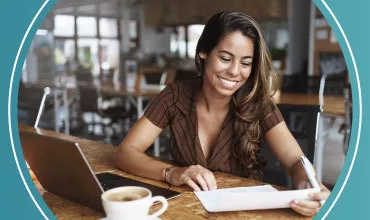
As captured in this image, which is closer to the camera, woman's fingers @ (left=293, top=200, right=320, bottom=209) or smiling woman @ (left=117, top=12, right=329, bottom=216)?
woman's fingers @ (left=293, top=200, right=320, bottom=209)

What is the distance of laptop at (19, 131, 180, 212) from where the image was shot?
862 mm

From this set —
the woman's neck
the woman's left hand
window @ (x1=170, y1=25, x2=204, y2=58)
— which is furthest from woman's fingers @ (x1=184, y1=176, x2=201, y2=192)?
window @ (x1=170, y1=25, x2=204, y2=58)

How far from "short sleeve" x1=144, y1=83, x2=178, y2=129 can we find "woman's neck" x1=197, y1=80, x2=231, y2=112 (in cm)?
13

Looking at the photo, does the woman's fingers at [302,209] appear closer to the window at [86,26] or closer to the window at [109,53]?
the window at [109,53]

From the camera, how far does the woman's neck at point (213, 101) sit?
1621 millimetres

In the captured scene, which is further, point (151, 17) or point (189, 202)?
point (151, 17)

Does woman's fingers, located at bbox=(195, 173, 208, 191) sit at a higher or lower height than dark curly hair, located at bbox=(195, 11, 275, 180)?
lower

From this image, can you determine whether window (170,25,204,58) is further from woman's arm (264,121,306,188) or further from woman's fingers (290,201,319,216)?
woman's fingers (290,201,319,216)

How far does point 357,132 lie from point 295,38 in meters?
7.57

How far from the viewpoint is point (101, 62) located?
1176 centimetres

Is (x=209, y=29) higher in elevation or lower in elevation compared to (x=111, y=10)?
lower

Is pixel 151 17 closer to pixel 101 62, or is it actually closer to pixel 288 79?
pixel 101 62

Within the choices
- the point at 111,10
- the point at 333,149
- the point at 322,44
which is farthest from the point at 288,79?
the point at 111,10

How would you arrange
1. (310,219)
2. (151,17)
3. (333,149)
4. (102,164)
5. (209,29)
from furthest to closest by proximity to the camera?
(151,17) → (333,149) → (209,29) → (102,164) → (310,219)
